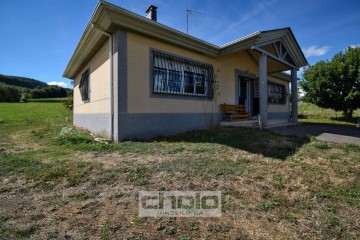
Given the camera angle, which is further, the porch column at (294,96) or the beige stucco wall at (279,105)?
the beige stucco wall at (279,105)

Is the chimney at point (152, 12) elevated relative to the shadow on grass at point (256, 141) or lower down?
elevated

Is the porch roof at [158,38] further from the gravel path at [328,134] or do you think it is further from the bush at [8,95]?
the bush at [8,95]

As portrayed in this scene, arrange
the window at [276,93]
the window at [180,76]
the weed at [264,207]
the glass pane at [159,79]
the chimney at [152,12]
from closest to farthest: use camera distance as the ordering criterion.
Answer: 1. the weed at [264,207]
2. the glass pane at [159,79]
3. the window at [180,76]
4. the chimney at [152,12]
5. the window at [276,93]

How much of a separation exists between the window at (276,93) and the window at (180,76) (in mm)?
6499

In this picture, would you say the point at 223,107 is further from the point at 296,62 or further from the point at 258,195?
the point at 258,195

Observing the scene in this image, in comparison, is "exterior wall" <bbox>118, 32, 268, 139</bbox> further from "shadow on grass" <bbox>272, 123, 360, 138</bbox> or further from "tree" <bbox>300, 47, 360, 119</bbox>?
"tree" <bbox>300, 47, 360, 119</bbox>

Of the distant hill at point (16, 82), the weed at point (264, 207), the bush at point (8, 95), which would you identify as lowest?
the weed at point (264, 207)

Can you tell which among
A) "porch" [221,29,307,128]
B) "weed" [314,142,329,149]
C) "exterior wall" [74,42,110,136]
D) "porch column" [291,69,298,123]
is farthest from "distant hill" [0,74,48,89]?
"weed" [314,142,329,149]

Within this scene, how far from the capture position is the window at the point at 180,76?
6.90 m

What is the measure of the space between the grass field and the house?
5.43 ft

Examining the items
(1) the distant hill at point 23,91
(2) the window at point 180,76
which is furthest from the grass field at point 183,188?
(1) the distant hill at point 23,91

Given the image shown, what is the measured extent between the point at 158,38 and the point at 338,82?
1462 cm

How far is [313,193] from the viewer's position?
9.36ft

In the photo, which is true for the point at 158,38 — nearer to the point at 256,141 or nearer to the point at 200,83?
the point at 200,83
